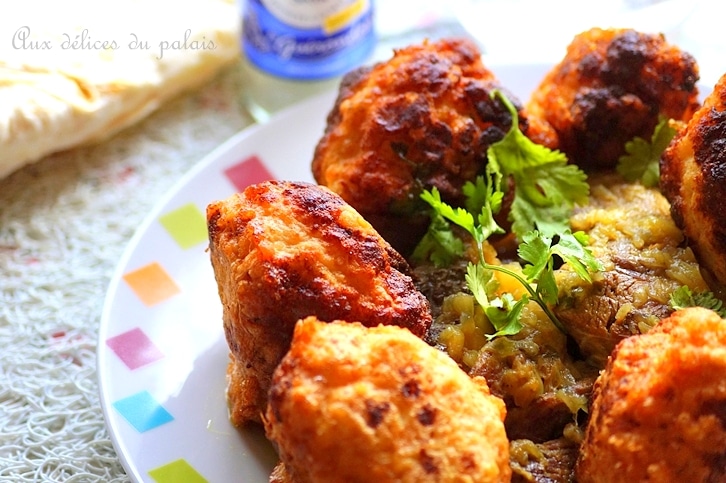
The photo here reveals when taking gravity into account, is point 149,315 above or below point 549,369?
below

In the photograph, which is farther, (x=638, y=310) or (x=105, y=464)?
(x=105, y=464)

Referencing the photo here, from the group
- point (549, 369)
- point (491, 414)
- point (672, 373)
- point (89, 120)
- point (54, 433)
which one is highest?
point (672, 373)

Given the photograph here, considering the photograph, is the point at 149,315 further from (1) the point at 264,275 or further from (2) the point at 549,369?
(2) the point at 549,369

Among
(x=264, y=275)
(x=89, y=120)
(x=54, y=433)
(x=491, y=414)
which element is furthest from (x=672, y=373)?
(x=89, y=120)

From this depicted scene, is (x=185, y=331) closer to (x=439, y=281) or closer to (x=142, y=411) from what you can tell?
(x=142, y=411)

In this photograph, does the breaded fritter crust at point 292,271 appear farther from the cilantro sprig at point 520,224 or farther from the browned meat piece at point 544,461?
the browned meat piece at point 544,461

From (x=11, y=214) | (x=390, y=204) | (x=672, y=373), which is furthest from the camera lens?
(x=11, y=214)

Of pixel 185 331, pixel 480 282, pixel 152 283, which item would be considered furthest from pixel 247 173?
pixel 480 282

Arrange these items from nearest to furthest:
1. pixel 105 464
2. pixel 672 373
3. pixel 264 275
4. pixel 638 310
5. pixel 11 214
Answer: pixel 672 373 < pixel 264 275 < pixel 638 310 < pixel 105 464 < pixel 11 214

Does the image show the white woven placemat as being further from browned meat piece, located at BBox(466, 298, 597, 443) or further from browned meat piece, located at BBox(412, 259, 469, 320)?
browned meat piece, located at BBox(466, 298, 597, 443)
